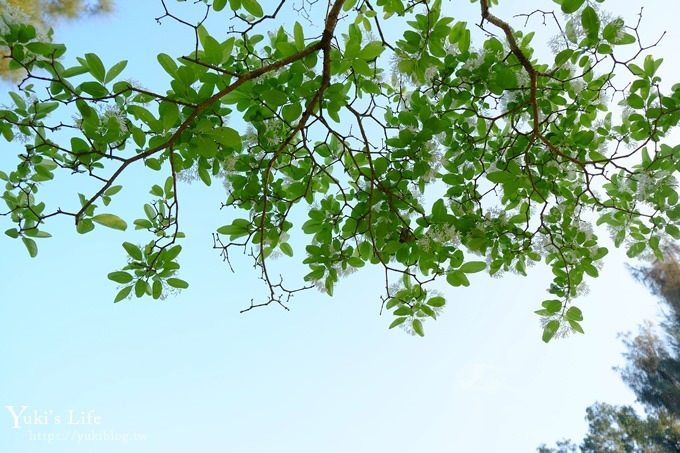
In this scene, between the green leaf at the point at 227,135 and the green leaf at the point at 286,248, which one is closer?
A: the green leaf at the point at 227,135

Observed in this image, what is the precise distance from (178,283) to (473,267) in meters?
0.68

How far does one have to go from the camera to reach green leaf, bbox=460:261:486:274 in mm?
1275

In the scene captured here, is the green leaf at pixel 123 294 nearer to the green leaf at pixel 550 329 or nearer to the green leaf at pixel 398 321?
the green leaf at pixel 398 321

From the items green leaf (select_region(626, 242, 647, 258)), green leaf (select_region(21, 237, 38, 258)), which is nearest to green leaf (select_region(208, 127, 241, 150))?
green leaf (select_region(21, 237, 38, 258))

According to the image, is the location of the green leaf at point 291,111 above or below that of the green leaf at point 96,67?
below

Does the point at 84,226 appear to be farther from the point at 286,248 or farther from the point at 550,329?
the point at 550,329

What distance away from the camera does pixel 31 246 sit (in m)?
1.30

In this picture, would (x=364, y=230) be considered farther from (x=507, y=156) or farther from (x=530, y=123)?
(x=530, y=123)

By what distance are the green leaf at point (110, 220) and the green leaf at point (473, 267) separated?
2.49ft

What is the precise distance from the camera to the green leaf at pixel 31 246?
1.29 meters

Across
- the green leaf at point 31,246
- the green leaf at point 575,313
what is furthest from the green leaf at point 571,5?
the green leaf at point 31,246

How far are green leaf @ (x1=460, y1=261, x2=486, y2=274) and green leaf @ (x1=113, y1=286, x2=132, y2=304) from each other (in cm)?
78

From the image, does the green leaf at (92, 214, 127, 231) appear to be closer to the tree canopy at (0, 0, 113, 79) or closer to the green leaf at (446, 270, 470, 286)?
the green leaf at (446, 270, 470, 286)

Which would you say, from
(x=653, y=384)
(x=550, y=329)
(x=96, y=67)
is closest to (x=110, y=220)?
(x=96, y=67)
